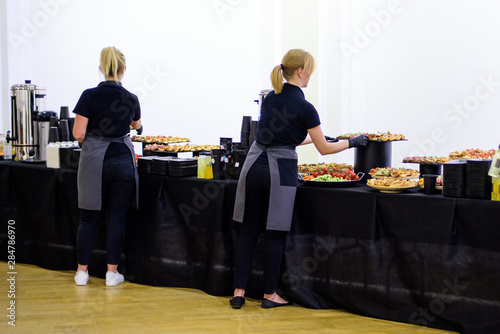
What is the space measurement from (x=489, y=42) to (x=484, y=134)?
2.26 feet

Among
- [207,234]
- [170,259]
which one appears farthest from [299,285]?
[170,259]

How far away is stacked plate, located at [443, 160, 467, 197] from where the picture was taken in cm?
279

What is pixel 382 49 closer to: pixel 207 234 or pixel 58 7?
pixel 207 234

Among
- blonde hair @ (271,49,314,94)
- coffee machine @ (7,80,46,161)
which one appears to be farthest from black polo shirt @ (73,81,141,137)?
coffee machine @ (7,80,46,161)

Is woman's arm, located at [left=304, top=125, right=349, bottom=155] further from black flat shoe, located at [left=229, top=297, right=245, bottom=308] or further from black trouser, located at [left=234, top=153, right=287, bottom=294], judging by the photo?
black flat shoe, located at [left=229, top=297, right=245, bottom=308]

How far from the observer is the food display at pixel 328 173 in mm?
3198

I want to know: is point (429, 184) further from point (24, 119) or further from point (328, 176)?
point (24, 119)

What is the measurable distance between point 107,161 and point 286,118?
113 centimetres

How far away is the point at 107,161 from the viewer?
3451 millimetres

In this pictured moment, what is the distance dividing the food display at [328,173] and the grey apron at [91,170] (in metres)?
Answer: 1.09

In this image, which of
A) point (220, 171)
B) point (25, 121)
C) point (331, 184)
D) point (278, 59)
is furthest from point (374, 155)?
point (25, 121)

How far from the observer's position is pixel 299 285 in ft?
10.5

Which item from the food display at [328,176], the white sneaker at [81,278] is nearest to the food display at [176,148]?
the food display at [328,176]

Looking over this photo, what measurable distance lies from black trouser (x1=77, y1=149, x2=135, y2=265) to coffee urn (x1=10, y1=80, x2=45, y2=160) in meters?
0.98
